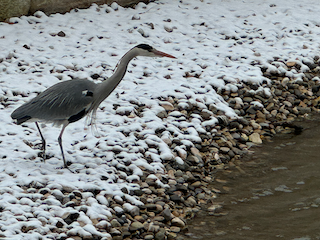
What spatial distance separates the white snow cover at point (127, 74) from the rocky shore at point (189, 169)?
49 mm

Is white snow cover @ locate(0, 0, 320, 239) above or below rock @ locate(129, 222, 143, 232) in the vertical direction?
above

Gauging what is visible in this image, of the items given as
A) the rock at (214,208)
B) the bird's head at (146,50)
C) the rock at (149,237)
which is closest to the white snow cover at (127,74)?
the rock at (149,237)

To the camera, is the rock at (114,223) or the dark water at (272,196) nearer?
the rock at (114,223)

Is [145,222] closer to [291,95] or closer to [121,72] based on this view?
[121,72]

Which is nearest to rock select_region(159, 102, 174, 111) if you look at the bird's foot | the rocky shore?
the rocky shore

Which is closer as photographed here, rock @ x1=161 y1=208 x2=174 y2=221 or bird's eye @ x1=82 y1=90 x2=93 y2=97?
rock @ x1=161 y1=208 x2=174 y2=221

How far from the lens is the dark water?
15.9ft

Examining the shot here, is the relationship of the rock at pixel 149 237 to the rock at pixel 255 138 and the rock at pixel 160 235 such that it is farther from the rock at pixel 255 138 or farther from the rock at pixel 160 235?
the rock at pixel 255 138

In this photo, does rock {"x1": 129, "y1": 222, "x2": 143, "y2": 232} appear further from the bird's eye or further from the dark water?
the bird's eye

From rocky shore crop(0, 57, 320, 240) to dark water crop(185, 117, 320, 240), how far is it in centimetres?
14

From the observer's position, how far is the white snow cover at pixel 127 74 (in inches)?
197

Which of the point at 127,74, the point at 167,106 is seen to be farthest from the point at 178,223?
the point at 127,74

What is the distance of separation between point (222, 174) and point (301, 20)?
4359 mm

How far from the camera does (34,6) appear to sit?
27.6 ft
